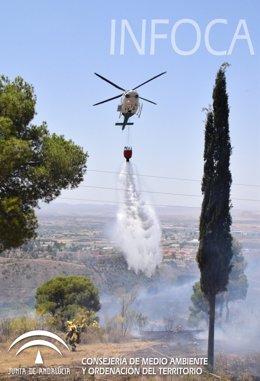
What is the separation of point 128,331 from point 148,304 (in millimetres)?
32027

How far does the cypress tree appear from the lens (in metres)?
16.4

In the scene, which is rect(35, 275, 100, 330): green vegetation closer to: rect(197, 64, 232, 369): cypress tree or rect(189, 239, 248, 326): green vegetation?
Result: rect(197, 64, 232, 369): cypress tree

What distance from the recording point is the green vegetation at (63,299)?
23.1m

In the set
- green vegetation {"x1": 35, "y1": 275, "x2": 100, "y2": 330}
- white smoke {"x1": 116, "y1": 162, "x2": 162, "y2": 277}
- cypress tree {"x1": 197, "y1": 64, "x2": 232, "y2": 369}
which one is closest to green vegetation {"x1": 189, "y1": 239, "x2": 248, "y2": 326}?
white smoke {"x1": 116, "y1": 162, "x2": 162, "y2": 277}

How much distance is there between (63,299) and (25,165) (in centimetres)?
1076

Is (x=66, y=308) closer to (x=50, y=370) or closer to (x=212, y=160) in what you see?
(x=50, y=370)

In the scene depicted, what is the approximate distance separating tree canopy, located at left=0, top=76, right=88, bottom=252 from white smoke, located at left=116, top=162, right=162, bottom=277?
5003 mm

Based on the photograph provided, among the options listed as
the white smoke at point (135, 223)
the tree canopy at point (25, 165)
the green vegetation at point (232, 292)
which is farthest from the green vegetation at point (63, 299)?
the green vegetation at point (232, 292)

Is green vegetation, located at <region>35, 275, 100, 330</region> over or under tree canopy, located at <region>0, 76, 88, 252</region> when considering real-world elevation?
under

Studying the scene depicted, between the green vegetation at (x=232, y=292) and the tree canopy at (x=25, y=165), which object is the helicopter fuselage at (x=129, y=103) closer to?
the tree canopy at (x=25, y=165)

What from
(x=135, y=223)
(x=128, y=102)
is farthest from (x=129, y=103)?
(x=135, y=223)

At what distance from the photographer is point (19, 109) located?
14391 mm

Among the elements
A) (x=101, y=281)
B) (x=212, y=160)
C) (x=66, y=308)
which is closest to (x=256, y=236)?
(x=101, y=281)

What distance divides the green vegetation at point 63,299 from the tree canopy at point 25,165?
9038 mm
